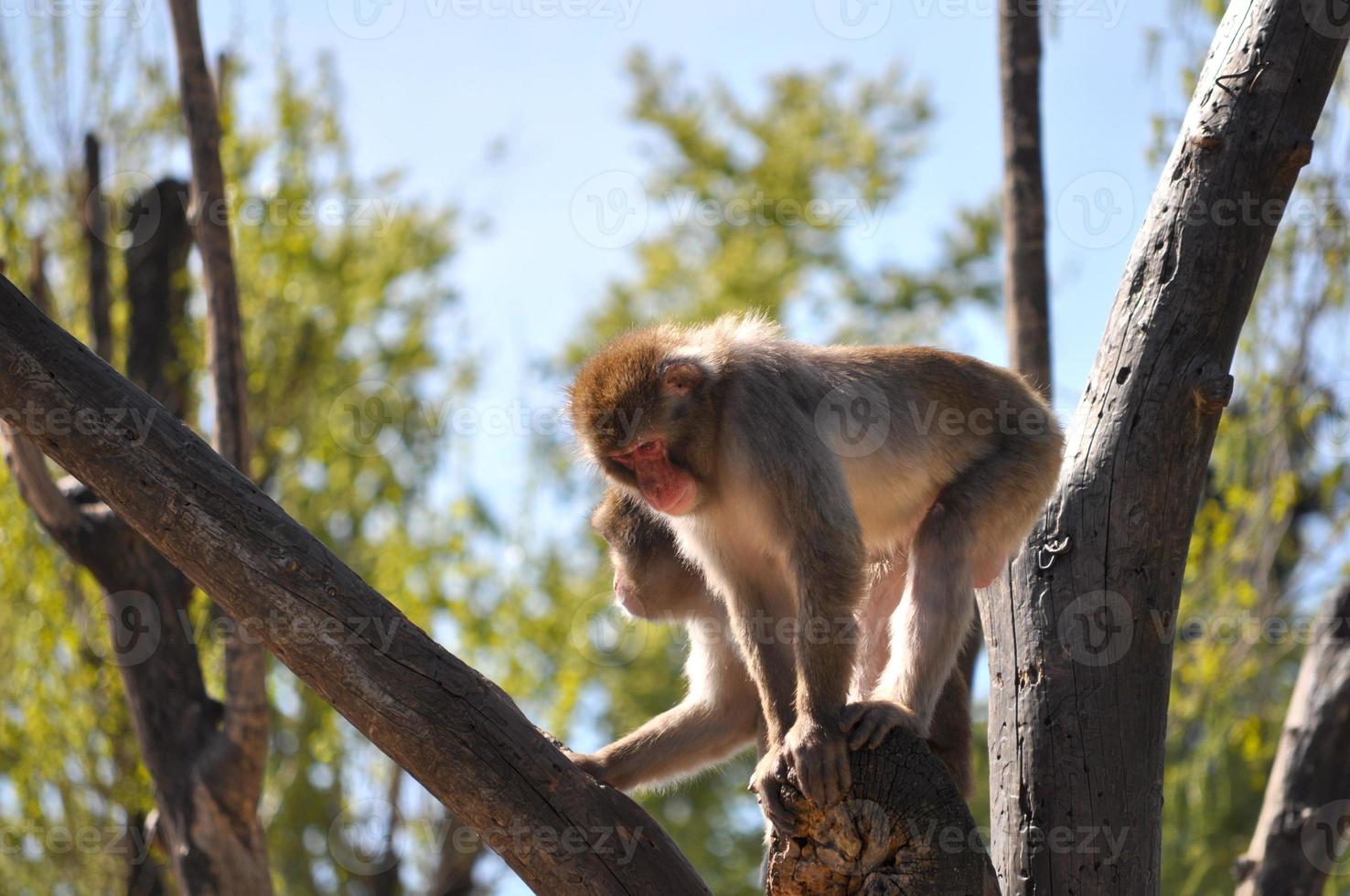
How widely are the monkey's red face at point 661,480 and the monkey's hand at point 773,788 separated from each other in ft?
2.90

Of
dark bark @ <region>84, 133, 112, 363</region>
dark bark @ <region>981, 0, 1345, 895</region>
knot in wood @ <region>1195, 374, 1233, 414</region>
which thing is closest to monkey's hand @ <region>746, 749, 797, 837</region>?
dark bark @ <region>981, 0, 1345, 895</region>

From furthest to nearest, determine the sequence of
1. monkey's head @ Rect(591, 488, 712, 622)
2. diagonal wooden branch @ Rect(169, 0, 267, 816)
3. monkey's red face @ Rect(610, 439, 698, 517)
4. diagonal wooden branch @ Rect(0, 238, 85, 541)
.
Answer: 1. diagonal wooden branch @ Rect(169, 0, 267, 816)
2. diagonal wooden branch @ Rect(0, 238, 85, 541)
3. monkey's head @ Rect(591, 488, 712, 622)
4. monkey's red face @ Rect(610, 439, 698, 517)

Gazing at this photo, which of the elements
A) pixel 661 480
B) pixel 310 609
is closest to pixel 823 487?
pixel 661 480

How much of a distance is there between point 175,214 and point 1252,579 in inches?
284

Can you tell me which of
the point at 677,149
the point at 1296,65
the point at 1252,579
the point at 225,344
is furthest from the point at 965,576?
the point at 677,149

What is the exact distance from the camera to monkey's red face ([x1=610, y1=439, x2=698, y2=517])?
4.25m

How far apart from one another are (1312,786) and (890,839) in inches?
142

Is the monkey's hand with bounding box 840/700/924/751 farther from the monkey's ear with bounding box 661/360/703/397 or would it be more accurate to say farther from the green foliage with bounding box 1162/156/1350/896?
the green foliage with bounding box 1162/156/1350/896

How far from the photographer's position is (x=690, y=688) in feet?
15.2

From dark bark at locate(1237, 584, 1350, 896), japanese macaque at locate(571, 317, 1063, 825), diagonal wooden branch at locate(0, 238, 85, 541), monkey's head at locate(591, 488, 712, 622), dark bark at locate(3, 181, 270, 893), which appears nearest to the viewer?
japanese macaque at locate(571, 317, 1063, 825)

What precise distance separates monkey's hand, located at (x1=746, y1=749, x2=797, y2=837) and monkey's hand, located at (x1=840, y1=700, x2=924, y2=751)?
0.21 meters

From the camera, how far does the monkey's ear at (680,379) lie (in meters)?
4.30

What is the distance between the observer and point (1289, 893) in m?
5.95

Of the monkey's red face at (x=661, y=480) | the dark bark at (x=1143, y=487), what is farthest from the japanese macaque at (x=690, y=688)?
the monkey's red face at (x=661, y=480)
